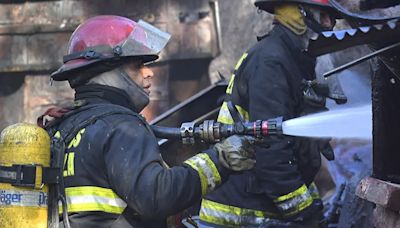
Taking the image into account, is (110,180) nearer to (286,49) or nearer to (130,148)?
(130,148)

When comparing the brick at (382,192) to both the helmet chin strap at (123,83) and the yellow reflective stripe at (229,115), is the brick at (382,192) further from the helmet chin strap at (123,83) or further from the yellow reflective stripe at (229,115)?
the yellow reflective stripe at (229,115)

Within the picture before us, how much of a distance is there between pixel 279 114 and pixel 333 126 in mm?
563

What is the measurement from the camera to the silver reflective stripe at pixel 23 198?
9.09 feet

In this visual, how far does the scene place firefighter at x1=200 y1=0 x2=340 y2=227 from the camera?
364cm

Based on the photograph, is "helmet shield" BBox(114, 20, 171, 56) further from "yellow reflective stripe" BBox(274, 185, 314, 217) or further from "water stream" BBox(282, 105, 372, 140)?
"yellow reflective stripe" BBox(274, 185, 314, 217)

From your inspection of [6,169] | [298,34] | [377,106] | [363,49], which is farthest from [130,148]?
[363,49]

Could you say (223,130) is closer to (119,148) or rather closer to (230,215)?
(119,148)

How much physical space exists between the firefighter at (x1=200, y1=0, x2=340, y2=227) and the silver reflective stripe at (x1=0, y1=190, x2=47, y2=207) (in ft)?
4.05

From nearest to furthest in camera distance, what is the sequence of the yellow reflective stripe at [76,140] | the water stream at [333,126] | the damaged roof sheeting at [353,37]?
1. the damaged roof sheeting at [353,37]
2. the yellow reflective stripe at [76,140]
3. the water stream at [333,126]

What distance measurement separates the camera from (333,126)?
10.2 feet

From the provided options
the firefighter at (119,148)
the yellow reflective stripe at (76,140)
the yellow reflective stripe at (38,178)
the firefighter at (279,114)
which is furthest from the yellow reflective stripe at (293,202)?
the yellow reflective stripe at (38,178)

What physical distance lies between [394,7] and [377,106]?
427mm

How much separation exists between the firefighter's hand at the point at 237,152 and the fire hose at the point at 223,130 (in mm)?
29

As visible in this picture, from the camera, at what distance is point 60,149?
2.83m
